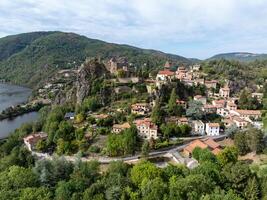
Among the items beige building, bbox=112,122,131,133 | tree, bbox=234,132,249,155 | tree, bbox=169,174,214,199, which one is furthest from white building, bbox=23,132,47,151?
tree, bbox=234,132,249,155

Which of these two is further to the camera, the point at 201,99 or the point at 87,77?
the point at 87,77

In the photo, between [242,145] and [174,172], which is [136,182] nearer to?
[174,172]

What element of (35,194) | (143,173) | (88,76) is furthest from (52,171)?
(88,76)

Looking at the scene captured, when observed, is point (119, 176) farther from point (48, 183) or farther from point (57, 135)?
point (57, 135)

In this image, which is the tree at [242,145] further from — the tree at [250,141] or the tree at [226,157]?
the tree at [226,157]

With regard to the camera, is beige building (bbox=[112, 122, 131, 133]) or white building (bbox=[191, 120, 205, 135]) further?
white building (bbox=[191, 120, 205, 135])

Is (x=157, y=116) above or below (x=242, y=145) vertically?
above

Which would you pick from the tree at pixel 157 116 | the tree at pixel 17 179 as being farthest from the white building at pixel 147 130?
the tree at pixel 17 179

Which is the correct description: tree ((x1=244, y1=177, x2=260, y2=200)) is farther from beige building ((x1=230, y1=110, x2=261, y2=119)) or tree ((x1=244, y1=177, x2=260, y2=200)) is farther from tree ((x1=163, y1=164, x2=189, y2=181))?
beige building ((x1=230, y1=110, x2=261, y2=119))
